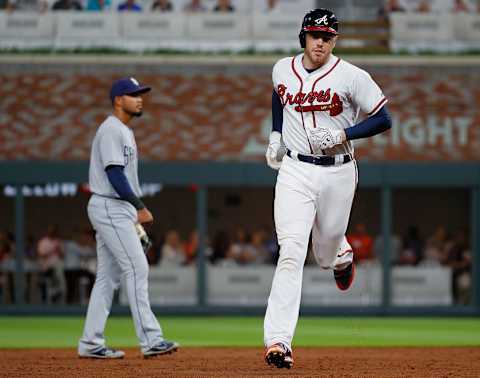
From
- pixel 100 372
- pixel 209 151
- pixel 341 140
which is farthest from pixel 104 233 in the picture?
pixel 209 151

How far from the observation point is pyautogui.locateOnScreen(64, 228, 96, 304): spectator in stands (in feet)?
62.5

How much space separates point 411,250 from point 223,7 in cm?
494

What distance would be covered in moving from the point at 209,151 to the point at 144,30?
83.9 inches

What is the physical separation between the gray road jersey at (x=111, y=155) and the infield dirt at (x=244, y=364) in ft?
4.42

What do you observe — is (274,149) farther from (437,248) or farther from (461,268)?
(437,248)

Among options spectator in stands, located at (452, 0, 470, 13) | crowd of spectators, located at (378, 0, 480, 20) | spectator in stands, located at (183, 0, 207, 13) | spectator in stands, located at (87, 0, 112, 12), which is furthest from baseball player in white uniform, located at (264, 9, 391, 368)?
spectator in stands, located at (452, 0, 470, 13)

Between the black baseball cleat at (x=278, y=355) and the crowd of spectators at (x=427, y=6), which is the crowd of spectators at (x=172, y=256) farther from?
the black baseball cleat at (x=278, y=355)

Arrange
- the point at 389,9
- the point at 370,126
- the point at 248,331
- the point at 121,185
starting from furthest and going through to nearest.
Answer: the point at 389,9 → the point at 248,331 → the point at 121,185 → the point at 370,126

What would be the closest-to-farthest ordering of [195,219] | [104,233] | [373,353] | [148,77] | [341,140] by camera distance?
[341,140] < [104,233] < [373,353] < [148,77] < [195,219]

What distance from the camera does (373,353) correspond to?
10.3m

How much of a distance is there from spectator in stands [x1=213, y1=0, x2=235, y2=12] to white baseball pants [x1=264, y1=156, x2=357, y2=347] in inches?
445

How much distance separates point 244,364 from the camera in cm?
865

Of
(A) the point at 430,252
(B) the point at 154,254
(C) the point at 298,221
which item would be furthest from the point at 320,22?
(A) the point at 430,252

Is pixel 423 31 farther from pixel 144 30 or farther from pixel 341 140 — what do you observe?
pixel 341 140
